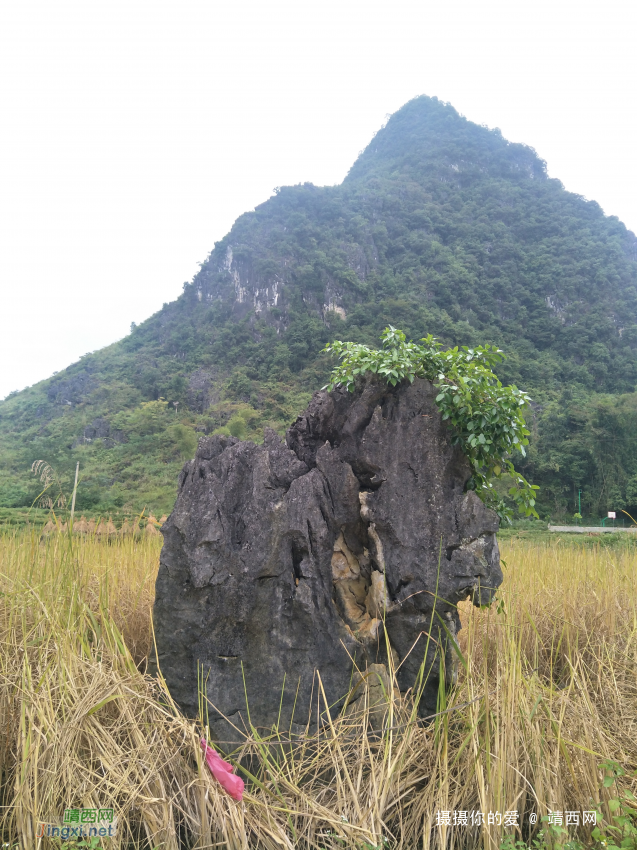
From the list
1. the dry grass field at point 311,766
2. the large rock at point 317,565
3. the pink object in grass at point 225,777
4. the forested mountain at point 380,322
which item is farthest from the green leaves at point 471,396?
the forested mountain at point 380,322

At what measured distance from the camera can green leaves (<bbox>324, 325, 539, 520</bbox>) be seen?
7.38 ft

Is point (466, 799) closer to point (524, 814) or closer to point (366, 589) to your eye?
point (524, 814)

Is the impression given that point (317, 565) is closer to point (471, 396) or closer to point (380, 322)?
point (471, 396)

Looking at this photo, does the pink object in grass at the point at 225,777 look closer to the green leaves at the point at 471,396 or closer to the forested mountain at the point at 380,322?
the green leaves at the point at 471,396

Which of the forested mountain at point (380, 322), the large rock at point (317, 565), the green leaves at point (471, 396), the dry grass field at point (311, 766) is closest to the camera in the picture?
the dry grass field at point (311, 766)

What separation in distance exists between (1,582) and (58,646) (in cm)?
110

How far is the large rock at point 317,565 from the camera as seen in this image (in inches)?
80.0

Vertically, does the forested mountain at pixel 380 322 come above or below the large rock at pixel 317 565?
above

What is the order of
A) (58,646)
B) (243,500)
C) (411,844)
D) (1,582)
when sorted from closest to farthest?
(411,844)
(58,646)
(243,500)
(1,582)

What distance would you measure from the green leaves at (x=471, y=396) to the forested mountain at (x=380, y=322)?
9092 millimetres

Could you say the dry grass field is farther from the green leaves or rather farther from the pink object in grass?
the green leaves

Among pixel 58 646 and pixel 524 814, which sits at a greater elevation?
pixel 58 646

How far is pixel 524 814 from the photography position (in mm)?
1694

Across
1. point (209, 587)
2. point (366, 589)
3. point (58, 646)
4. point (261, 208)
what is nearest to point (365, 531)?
point (366, 589)
